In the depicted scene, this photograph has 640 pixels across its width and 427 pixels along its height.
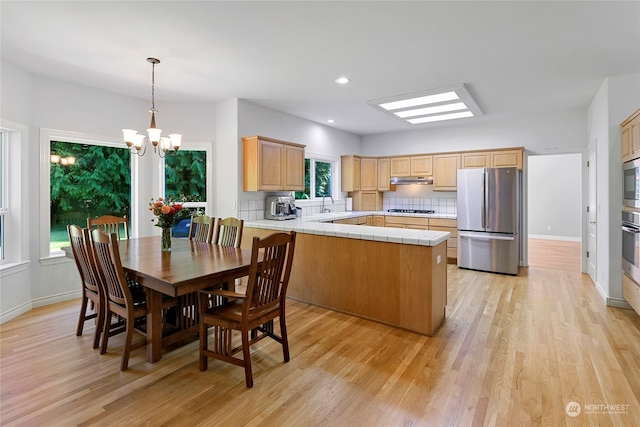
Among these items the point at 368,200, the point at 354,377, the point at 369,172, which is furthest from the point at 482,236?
the point at 354,377

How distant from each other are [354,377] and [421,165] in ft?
16.5

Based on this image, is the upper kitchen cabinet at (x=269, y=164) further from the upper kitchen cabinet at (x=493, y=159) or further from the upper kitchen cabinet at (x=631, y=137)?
the upper kitchen cabinet at (x=631, y=137)

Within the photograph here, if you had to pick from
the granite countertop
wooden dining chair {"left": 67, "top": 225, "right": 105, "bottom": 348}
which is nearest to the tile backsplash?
the granite countertop

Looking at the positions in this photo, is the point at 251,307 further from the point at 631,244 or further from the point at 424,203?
the point at 424,203

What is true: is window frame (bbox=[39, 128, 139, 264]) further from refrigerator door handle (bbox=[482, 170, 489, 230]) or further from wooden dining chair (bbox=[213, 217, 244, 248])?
refrigerator door handle (bbox=[482, 170, 489, 230])

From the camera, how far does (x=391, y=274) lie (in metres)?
3.12

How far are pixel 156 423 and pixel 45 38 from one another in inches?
126

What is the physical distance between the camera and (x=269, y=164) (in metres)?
4.63

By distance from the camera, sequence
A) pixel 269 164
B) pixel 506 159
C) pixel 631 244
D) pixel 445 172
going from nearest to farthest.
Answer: pixel 631 244 < pixel 269 164 < pixel 506 159 < pixel 445 172

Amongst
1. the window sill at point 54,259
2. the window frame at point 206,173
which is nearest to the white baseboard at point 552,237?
the window frame at point 206,173

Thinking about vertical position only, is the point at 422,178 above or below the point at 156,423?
above

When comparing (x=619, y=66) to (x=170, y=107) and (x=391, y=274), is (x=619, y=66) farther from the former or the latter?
(x=170, y=107)

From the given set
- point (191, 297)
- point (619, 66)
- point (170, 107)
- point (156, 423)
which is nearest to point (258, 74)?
point (170, 107)

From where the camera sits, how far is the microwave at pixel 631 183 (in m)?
3.02
